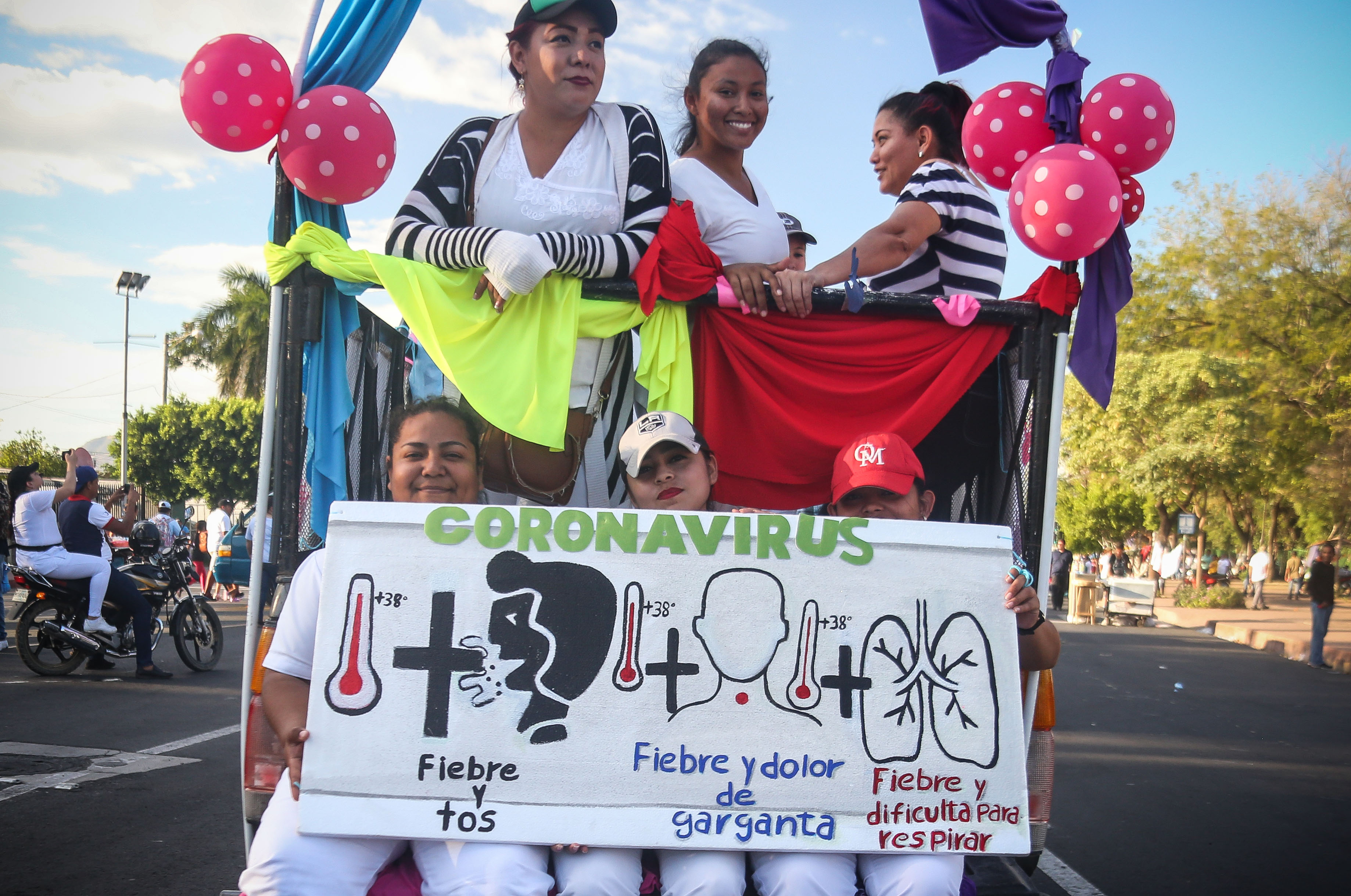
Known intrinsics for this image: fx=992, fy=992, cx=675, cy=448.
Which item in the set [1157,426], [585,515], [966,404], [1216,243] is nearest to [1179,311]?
[1216,243]

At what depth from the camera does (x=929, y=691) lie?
95.8 inches

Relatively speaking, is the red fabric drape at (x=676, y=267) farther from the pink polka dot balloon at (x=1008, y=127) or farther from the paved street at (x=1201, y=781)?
the paved street at (x=1201, y=781)

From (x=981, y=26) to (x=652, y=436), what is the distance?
1829 mm

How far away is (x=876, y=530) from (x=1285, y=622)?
21928mm

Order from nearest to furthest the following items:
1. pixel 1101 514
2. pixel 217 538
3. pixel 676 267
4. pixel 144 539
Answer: pixel 676 267 → pixel 144 539 → pixel 217 538 → pixel 1101 514

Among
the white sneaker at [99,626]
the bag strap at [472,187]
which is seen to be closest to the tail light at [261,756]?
the bag strap at [472,187]

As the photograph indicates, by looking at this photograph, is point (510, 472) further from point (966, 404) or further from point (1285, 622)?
point (1285, 622)

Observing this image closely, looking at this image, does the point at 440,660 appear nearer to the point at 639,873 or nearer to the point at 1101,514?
the point at 639,873

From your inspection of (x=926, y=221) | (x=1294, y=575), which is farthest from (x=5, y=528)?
(x=1294, y=575)

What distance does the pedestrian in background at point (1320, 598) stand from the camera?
13.6 meters

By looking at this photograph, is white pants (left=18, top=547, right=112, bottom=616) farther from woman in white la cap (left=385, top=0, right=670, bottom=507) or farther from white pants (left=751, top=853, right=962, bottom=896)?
white pants (left=751, top=853, right=962, bottom=896)

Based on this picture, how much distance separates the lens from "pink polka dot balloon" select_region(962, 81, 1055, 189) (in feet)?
11.1

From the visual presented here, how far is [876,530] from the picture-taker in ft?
8.23

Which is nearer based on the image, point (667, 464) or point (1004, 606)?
point (1004, 606)
